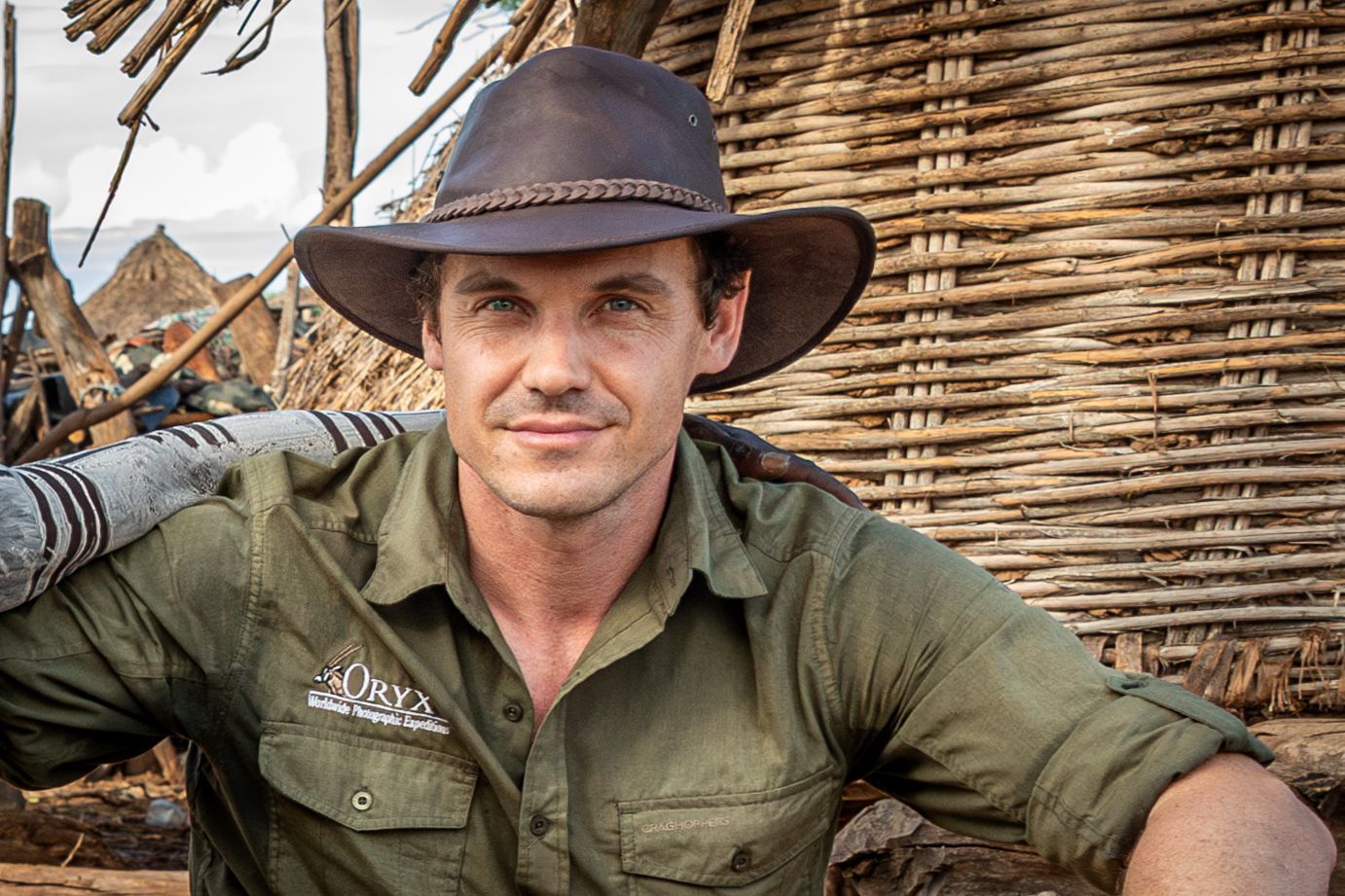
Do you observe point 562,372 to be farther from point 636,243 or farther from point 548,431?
point 636,243

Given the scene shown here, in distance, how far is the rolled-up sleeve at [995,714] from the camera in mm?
2322

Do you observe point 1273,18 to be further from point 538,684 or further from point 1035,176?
point 538,684

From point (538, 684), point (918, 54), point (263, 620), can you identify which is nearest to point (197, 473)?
point (263, 620)

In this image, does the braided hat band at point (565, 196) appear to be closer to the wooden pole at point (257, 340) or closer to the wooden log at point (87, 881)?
the wooden log at point (87, 881)

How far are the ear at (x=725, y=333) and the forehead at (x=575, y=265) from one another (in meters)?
0.28

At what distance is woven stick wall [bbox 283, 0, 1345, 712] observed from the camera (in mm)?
3904

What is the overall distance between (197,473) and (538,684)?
0.73 m

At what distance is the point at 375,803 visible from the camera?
2447 mm

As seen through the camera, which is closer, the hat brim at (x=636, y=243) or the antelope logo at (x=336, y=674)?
the hat brim at (x=636, y=243)

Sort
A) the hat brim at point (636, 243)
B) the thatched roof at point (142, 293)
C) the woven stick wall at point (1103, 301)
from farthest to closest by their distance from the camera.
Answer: the thatched roof at point (142, 293), the woven stick wall at point (1103, 301), the hat brim at point (636, 243)

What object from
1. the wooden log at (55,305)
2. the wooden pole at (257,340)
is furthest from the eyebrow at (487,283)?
the wooden pole at (257,340)

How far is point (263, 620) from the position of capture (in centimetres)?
245

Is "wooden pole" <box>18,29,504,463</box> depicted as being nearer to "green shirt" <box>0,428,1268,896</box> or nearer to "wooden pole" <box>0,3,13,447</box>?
"wooden pole" <box>0,3,13,447</box>

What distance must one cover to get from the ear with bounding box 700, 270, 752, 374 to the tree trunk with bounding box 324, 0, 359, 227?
21.4 feet
